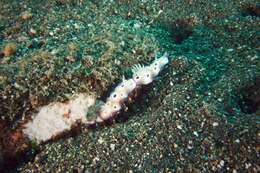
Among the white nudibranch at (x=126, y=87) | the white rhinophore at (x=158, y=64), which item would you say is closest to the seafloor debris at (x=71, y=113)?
the white nudibranch at (x=126, y=87)

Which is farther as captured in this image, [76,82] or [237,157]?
[76,82]

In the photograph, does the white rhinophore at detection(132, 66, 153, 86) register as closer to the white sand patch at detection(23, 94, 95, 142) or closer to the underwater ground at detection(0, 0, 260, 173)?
the underwater ground at detection(0, 0, 260, 173)

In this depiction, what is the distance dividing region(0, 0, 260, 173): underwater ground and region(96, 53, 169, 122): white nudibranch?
164 millimetres

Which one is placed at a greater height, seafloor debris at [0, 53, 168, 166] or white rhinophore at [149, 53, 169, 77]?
white rhinophore at [149, 53, 169, 77]

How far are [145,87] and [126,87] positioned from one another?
19.0 inches

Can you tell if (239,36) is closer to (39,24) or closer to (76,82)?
A: (76,82)

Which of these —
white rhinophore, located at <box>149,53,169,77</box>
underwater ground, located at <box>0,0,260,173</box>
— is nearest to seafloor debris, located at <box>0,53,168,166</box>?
underwater ground, located at <box>0,0,260,173</box>

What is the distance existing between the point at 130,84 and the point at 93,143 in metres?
1.14

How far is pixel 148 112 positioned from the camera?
4.61 metres

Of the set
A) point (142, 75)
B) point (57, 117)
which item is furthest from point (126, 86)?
point (57, 117)

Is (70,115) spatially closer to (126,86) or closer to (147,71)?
(126,86)

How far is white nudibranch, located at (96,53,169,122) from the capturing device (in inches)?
180

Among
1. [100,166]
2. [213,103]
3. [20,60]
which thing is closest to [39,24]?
[20,60]

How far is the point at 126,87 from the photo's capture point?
4637 millimetres
